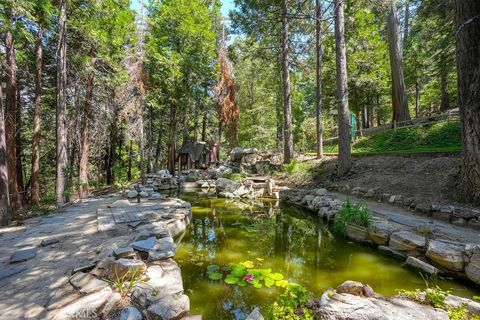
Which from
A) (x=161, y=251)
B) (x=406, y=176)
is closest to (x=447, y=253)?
(x=161, y=251)

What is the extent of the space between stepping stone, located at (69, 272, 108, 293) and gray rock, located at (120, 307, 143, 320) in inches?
20.9

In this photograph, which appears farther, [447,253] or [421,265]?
[421,265]

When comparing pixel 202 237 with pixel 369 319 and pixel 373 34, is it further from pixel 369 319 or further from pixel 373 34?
pixel 373 34

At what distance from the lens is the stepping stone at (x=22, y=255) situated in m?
3.23

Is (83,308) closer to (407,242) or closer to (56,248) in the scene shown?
(56,248)

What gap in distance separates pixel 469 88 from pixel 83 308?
24.5 feet

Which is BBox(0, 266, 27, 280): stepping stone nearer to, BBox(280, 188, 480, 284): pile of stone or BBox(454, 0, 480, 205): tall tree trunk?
BBox(280, 188, 480, 284): pile of stone

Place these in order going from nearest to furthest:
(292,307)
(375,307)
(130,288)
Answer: (375,307)
(292,307)
(130,288)

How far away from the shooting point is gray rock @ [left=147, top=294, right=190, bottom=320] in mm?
2262

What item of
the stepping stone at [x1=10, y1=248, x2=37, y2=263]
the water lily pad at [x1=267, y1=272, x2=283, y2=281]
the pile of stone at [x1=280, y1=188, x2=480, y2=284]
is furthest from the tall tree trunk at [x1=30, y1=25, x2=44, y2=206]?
the pile of stone at [x1=280, y1=188, x2=480, y2=284]

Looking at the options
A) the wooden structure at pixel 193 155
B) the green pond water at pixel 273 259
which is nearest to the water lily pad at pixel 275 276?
the green pond water at pixel 273 259

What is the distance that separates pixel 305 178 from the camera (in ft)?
35.5

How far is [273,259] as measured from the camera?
427cm

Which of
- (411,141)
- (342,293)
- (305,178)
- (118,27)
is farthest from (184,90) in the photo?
(342,293)
